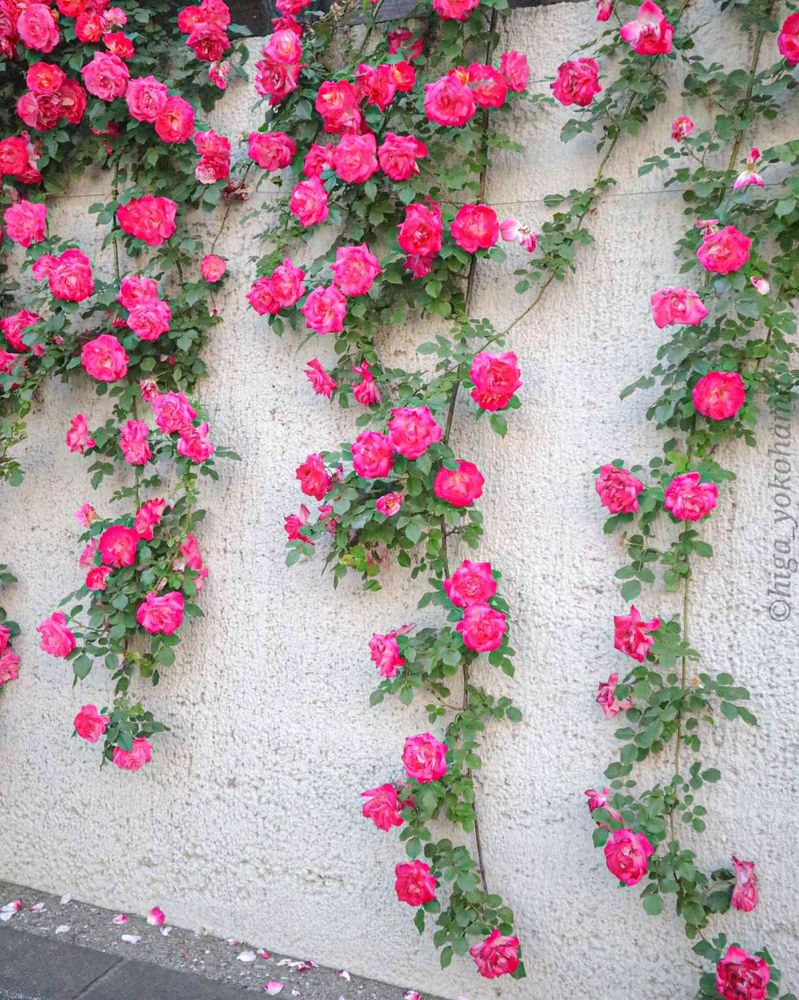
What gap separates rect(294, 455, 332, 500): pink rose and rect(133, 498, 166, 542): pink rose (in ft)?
1.71

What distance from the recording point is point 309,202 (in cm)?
231

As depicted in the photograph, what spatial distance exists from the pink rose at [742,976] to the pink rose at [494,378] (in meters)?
1.31

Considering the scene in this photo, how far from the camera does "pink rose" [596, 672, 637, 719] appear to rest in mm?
2154

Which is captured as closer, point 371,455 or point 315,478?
point 371,455

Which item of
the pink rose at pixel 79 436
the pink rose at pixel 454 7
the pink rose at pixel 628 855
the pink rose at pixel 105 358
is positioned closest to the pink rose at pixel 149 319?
the pink rose at pixel 105 358

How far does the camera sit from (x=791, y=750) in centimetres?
207

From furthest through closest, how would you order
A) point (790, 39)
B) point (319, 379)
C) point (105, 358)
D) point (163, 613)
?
point (105, 358) → point (163, 613) → point (319, 379) → point (790, 39)

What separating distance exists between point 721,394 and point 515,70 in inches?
37.4

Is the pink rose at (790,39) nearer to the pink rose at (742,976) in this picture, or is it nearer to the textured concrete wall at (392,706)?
the textured concrete wall at (392,706)

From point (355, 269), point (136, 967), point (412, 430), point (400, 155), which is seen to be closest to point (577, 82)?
point (400, 155)

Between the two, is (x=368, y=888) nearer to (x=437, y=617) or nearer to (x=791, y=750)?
(x=437, y=617)

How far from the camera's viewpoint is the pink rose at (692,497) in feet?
6.57

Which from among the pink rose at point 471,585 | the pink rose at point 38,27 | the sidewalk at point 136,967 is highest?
the pink rose at point 38,27

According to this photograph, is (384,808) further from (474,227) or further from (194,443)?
(474,227)
